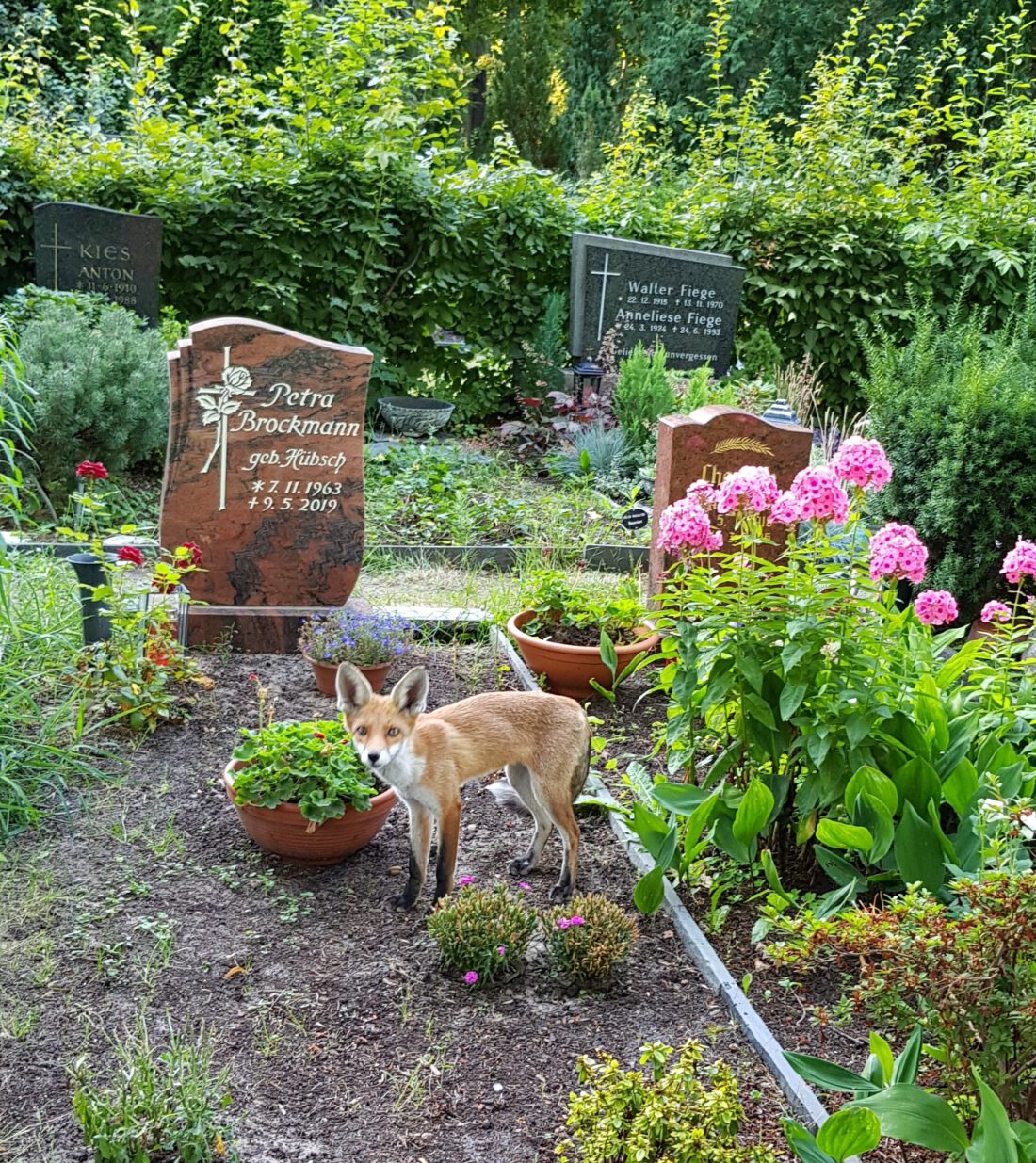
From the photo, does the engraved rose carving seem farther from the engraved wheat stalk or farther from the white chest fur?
the white chest fur

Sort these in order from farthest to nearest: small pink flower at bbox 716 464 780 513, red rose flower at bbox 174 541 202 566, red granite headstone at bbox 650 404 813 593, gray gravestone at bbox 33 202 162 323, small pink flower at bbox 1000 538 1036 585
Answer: gray gravestone at bbox 33 202 162 323 < red granite headstone at bbox 650 404 813 593 < red rose flower at bbox 174 541 202 566 < small pink flower at bbox 1000 538 1036 585 < small pink flower at bbox 716 464 780 513

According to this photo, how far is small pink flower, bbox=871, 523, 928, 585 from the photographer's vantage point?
3.48 meters

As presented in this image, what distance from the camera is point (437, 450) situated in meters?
9.55

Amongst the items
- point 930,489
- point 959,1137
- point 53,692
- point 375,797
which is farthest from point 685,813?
point 930,489

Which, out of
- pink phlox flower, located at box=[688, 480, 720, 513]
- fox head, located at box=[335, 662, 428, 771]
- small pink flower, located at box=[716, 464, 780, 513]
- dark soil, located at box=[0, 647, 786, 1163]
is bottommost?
dark soil, located at box=[0, 647, 786, 1163]

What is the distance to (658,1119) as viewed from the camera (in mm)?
2365

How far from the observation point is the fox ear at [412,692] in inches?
130

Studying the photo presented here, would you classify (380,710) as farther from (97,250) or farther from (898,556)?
(97,250)

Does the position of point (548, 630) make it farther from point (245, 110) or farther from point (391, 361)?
point (245, 110)

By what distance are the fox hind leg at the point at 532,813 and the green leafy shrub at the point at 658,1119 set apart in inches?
50.3

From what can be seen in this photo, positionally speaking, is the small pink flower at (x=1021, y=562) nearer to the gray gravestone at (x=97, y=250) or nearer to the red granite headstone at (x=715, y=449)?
the red granite headstone at (x=715, y=449)

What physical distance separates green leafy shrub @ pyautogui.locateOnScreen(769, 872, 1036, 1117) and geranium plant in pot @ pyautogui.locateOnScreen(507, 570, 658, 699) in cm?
287

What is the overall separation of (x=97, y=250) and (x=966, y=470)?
702 centimetres

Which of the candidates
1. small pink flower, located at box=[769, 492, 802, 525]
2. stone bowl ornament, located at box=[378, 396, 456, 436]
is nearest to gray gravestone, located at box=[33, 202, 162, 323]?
stone bowl ornament, located at box=[378, 396, 456, 436]
